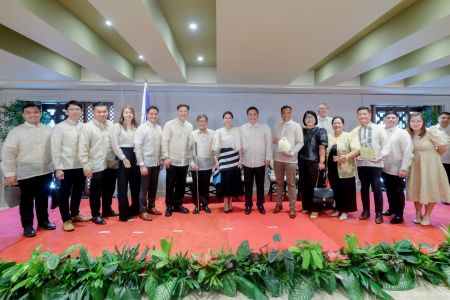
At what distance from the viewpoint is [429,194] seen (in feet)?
9.17

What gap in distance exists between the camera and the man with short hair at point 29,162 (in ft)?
8.24

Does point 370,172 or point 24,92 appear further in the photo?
point 24,92

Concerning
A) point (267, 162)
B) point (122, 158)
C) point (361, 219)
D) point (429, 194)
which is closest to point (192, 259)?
point (122, 158)

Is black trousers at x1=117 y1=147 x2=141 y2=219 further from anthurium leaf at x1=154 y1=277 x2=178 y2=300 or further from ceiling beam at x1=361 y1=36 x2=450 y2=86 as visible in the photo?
ceiling beam at x1=361 y1=36 x2=450 y2=86

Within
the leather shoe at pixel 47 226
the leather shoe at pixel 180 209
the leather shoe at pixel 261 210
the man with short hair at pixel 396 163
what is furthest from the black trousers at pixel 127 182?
the man with short hair at pixel 396 163

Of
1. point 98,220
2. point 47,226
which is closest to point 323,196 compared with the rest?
point 98,220

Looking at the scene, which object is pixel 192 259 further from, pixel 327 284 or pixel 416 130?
pixel 416 130

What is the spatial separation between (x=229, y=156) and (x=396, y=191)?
206 cm

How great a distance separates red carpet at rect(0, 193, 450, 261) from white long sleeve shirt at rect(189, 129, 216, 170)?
0.69 m

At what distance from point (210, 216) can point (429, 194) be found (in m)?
2.58

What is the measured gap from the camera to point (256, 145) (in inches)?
127

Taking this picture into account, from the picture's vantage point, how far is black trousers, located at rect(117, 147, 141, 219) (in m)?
2.91

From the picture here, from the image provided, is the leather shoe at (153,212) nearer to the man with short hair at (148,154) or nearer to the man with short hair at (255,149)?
the man with short hair at (148,154)

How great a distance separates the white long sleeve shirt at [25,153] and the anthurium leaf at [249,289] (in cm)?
232
